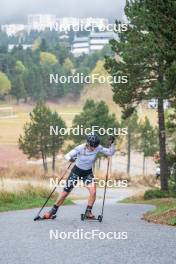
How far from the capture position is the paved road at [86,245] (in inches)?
289

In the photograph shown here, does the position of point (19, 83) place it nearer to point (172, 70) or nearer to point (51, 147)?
point (51, 147)

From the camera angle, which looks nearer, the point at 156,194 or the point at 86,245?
the point at 86,245

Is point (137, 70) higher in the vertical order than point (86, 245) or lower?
higher

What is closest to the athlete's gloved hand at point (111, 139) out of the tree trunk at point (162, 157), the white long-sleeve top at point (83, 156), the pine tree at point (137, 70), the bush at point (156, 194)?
the white long-sleeve top at point (83, 156)

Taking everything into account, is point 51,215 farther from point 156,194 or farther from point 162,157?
point 162,157

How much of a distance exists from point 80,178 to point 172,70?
5.91 metres

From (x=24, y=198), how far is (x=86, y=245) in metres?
11.1

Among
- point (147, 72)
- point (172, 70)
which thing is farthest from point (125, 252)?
point (147, 72)

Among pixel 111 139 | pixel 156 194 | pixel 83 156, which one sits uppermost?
pixel 111 139

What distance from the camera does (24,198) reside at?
19328mm

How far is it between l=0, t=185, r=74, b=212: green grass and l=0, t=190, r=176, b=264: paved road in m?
6.02

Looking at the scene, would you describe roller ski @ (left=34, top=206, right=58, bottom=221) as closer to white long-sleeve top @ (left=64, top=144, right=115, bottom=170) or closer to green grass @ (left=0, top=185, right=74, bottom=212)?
white long-sleeve top @ (left=64, top=144, right=115, bottom=170)

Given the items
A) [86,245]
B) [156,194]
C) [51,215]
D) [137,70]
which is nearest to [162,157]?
[156,194]

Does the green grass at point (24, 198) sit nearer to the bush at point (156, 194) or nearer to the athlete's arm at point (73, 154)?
the athlete's arm at point (73, 154)
